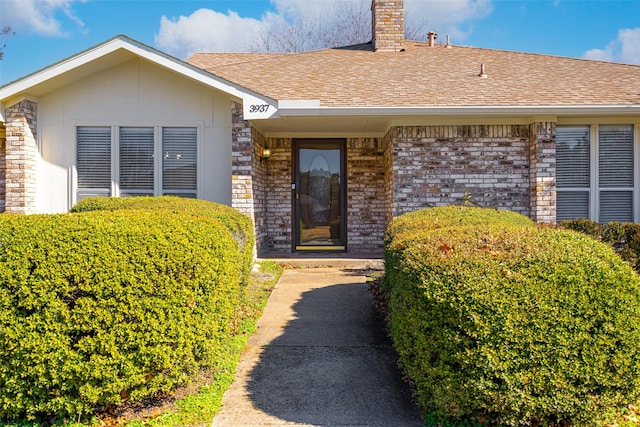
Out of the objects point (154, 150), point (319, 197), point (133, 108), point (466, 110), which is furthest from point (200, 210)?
point (466, 110)

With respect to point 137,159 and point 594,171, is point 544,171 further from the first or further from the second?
point 137,159

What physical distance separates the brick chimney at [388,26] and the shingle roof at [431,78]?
0.33m

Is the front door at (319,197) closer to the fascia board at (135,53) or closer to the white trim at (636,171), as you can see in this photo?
the fascia board at (135,53)

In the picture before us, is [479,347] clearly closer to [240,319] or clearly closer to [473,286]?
[473,286]

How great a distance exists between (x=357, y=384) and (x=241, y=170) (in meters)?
5.13

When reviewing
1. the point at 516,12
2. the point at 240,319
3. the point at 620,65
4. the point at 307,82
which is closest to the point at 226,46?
the point at 516,12

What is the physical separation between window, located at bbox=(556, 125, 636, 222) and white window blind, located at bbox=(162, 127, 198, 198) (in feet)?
22.1

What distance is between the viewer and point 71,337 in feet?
10.0

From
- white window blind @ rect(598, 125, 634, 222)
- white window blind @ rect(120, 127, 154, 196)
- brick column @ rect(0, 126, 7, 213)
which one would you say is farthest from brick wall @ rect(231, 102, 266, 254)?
white window blind @ rect(598, 125, 634, 222)

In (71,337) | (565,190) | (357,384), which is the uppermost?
(565,190)

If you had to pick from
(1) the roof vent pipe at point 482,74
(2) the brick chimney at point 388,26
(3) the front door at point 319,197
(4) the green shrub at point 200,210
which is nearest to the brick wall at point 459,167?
(3) the front door at point 319,197

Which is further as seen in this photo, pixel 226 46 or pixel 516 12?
pixel 226 46

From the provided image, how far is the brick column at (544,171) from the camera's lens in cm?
806

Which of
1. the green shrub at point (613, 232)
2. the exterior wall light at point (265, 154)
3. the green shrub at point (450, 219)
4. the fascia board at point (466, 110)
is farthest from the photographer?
the exterior wall light at point (265, 154)
